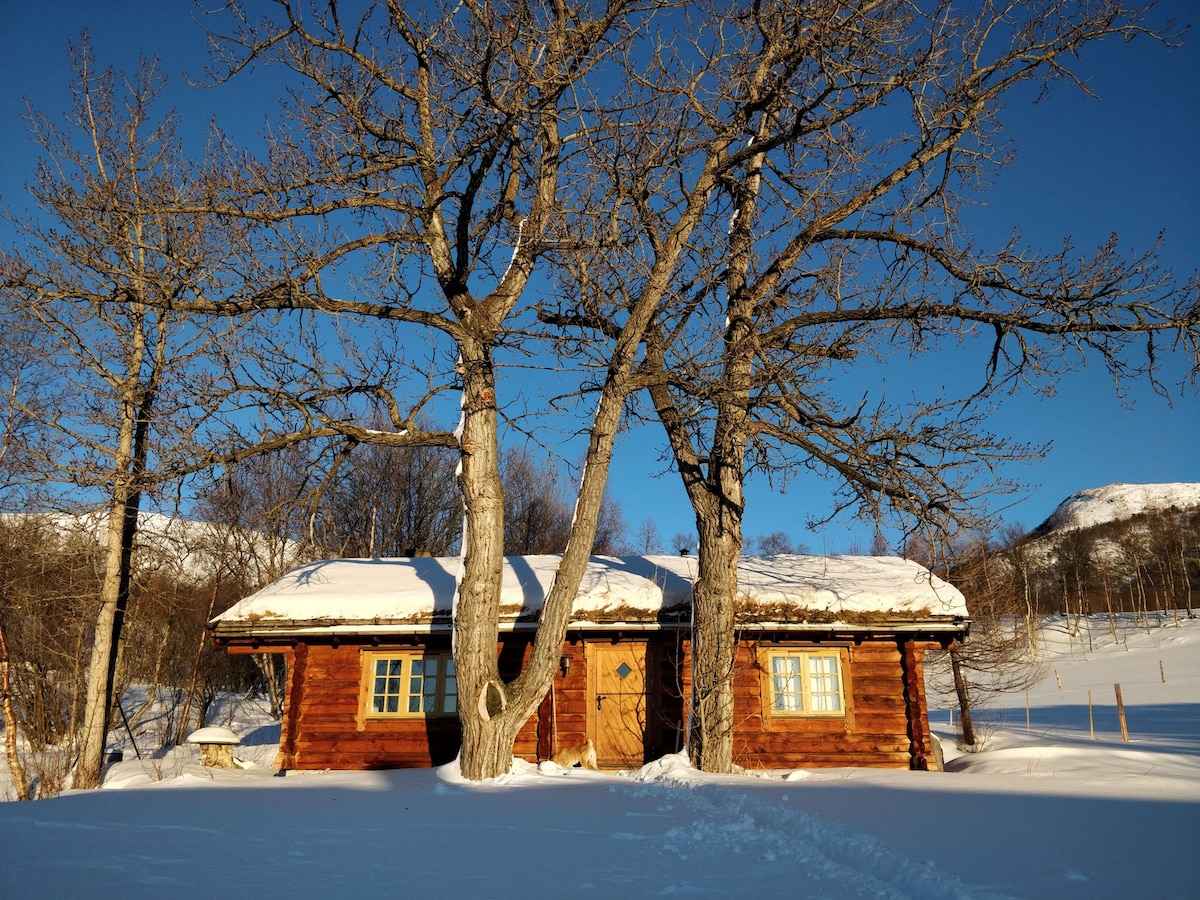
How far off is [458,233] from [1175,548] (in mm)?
69396

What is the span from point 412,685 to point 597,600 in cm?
334

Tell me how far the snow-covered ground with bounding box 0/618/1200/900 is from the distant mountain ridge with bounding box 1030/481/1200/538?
99.0m

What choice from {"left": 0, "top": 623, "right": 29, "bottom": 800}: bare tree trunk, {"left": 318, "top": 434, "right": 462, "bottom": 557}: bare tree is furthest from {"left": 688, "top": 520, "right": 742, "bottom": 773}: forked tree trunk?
{"left": 318, "top": 434, "right": 462, "bottom": 557}: bare tree

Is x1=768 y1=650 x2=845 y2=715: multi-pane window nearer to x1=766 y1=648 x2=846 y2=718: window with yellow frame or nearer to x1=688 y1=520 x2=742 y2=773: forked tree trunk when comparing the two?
x1=766 y1=648 x2=846 y2=718: window with yellow frame

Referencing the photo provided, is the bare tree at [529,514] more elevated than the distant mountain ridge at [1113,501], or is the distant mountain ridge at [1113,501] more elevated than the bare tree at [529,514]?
the distant mountain ridge at [1113,501]

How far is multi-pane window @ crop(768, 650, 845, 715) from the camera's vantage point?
42.4 ft

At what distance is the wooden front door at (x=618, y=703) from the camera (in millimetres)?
12820

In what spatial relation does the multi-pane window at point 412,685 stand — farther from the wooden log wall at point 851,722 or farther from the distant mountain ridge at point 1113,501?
the distant mountain ridge at point 1113,501

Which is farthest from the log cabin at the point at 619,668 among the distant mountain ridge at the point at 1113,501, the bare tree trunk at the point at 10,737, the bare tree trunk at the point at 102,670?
the distant mountain ridge at the point at 1113,501

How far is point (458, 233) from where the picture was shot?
9.67 m

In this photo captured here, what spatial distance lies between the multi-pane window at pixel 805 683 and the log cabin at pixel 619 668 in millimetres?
23

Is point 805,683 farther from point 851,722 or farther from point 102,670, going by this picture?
point 102,670

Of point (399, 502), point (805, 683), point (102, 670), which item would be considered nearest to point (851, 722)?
point (805, 683)

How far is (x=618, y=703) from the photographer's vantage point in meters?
13.0
